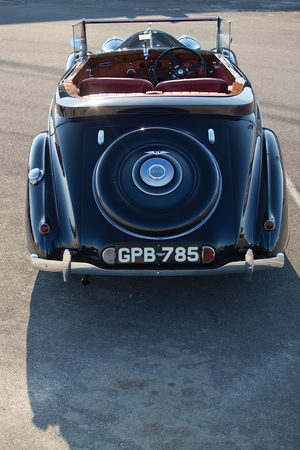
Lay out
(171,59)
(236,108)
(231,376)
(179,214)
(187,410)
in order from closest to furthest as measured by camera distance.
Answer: (187,410)
(231,376)
(179,214)
(236,108)
(171,59)

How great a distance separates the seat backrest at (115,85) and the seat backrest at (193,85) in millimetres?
143

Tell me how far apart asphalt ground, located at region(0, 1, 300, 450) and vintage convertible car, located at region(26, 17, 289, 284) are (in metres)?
0.39

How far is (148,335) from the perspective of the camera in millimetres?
3057

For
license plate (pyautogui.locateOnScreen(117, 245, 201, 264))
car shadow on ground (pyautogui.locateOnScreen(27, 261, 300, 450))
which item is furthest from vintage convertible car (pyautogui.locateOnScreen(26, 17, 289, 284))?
car shadow on ground (pyautogui.locateOnScreen(27, 261, 300, 450))

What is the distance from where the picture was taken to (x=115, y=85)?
14.2 ft

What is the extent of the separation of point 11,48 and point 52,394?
9.80m

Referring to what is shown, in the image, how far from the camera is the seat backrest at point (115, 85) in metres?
4.29

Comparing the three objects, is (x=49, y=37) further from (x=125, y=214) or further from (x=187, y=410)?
(x=187, y=410)

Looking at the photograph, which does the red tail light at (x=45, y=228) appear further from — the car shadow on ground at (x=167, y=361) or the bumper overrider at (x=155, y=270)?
the car shadow on ground at (x=167, y=361)

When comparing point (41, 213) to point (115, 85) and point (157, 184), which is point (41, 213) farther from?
point (115, 85)

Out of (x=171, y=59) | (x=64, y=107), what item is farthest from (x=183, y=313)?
(x=171, y=59)

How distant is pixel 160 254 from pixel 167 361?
66cm

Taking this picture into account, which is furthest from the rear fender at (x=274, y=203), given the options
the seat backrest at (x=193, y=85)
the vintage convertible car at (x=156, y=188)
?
the seat backrest at (x=193, y=85)

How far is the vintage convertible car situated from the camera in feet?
9.82
